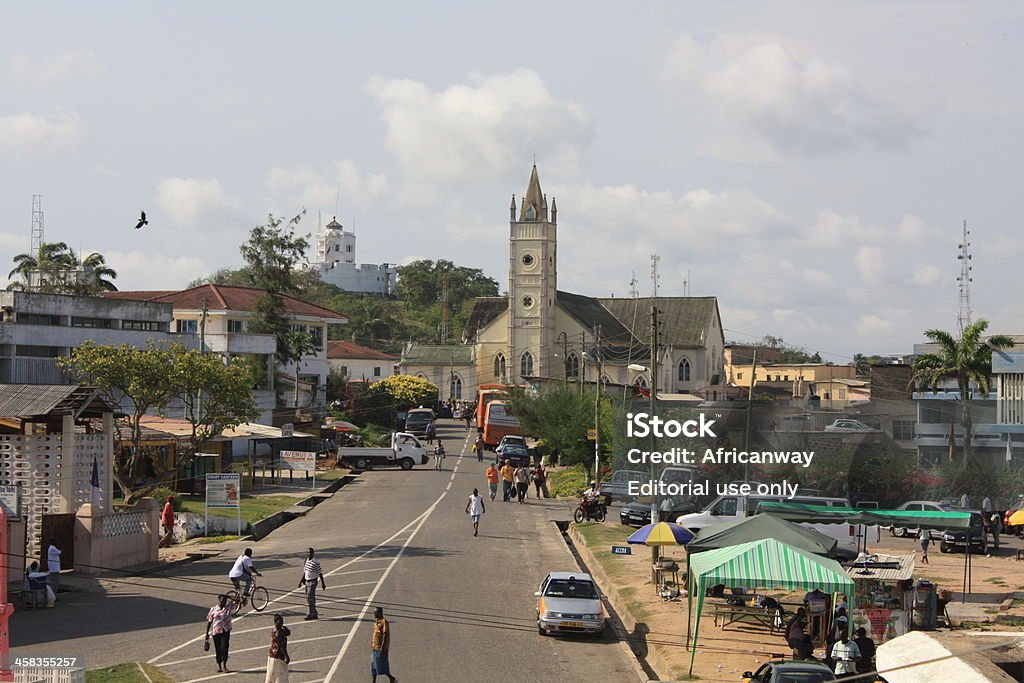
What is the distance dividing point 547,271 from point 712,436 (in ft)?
295

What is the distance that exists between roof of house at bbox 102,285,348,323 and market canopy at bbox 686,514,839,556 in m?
58.6

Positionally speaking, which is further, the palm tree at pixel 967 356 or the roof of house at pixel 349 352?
the roof of house at pixel 349 352

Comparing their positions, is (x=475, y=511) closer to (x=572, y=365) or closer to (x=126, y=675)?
(x=126, y=675)

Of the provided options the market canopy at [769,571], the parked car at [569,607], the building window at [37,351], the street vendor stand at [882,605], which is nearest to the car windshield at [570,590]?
the parked car at [569,607]

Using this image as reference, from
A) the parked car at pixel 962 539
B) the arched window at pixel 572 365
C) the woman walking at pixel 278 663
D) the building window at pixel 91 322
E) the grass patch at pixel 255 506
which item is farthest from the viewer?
the arched window at pixel 572 365

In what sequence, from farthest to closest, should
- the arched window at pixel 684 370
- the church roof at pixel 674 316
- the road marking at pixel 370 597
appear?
the arched window at pixel 684 370, the church roof at pixel 674 316, the road marking at pixel 370 597

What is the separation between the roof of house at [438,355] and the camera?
11825 cm

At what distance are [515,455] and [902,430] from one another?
28581mm

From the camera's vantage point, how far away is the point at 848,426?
3312 centimetres

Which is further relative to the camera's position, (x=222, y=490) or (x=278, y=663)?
(x=222, y=490)

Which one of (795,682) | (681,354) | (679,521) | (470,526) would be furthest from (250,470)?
(681,354)

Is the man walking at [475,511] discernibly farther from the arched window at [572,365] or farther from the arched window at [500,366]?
the arched window at [500,366]

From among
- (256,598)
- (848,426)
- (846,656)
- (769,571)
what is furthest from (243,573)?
(848,426)

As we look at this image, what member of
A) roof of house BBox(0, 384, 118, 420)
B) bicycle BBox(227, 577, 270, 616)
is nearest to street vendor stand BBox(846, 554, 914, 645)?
bicycle BBox(227, 577, 270, 616)
